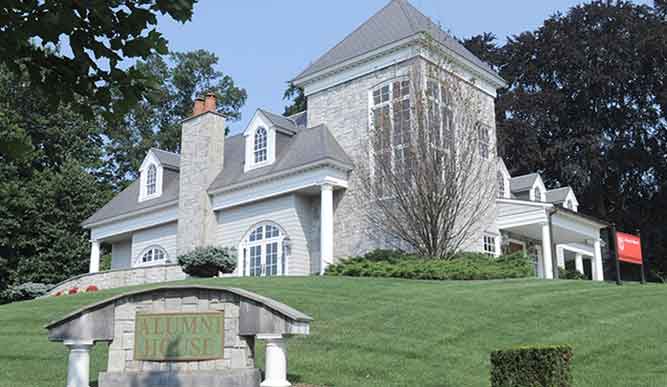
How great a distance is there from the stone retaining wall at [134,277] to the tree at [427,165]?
6.55m

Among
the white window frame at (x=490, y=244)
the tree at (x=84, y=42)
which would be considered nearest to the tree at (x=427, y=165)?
the white window frame at (x=490, y=244)

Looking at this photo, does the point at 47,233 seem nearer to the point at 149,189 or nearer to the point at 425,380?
the point at 149,189

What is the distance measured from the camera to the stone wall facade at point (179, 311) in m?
8.99

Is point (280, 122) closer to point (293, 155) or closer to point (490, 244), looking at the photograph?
point (293, 155)

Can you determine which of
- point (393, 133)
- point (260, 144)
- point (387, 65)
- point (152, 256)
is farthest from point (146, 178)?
point (393, 133)

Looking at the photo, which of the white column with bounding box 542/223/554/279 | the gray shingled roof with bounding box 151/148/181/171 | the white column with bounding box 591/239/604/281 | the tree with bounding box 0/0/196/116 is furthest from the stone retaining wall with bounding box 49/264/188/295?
the tree with bounding box 0/0/196/116

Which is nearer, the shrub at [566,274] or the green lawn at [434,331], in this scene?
the green lawn at [434,331]

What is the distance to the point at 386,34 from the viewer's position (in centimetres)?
2628

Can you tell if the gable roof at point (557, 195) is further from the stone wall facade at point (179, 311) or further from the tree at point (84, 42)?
the tree at point (84, 42)

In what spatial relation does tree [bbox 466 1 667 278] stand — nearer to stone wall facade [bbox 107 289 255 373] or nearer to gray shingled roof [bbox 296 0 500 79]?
gray shingled roof [bbox 296 0 500 79]

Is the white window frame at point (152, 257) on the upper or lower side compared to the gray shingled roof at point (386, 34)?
lower

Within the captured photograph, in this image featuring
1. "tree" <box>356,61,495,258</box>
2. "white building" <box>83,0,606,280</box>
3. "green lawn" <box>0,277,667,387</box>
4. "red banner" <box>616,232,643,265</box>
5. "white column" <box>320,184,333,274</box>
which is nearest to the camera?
"green lawn" <box>0,277,667,387</box>

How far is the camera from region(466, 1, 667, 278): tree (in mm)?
40656

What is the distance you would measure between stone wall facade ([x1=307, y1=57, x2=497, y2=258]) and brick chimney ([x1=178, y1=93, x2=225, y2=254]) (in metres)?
3.90
